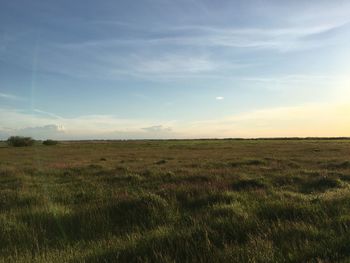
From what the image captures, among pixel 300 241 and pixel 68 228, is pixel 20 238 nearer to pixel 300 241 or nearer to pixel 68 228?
pixel 68 228

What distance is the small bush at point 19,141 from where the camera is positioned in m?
105

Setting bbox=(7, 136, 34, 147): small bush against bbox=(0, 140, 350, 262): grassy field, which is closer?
bbox=(0, 140, 350, 262): grassy field

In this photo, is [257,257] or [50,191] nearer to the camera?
[257,257]

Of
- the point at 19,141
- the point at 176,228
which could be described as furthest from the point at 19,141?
the point at 176,228

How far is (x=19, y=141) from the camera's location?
106 meters

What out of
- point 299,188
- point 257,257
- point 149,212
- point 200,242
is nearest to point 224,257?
point 257,257

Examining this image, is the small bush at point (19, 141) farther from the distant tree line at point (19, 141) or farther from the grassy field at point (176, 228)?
the grassy field at point (176, 228)

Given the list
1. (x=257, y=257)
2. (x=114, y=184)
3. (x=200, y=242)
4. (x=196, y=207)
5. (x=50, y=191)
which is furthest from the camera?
(x=114, y=184)

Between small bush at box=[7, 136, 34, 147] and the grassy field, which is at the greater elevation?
small bush at box=[7, 136, 34, 147]

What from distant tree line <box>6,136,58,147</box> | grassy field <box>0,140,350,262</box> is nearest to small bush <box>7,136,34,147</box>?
distant tree line <box>6,136,58,147</box>

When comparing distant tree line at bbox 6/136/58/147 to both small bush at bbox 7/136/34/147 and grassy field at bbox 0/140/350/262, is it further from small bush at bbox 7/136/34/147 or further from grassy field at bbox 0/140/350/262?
grassy field at bbox 0/140/350/262

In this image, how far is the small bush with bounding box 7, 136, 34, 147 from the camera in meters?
105

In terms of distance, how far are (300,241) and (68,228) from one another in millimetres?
5170

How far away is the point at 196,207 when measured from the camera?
9.95m
